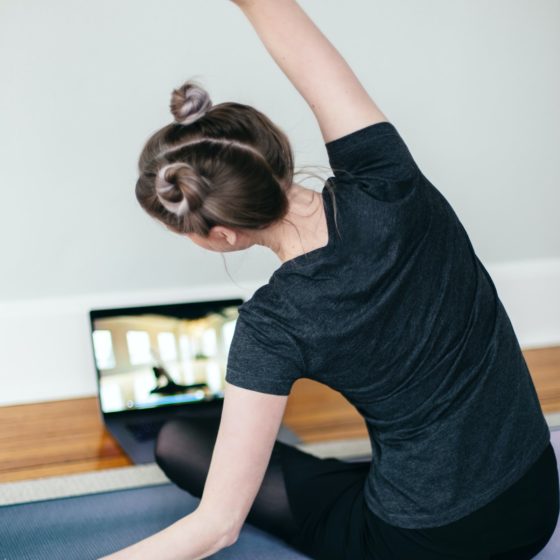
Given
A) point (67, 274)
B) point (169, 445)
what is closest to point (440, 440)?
point (169, 445)

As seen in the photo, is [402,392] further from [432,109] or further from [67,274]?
[432,109]

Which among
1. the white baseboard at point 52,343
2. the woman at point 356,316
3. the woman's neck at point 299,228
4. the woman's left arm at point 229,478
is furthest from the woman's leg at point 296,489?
the white baseboard at point 52,343

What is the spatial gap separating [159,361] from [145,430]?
0.20 metres

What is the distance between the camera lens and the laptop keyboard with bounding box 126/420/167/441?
2070 millimetres

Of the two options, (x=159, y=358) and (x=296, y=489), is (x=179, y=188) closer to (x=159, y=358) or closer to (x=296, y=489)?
(x=296, y=489)

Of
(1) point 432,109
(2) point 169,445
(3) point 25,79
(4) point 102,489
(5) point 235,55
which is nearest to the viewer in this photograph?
(2) point 169,445

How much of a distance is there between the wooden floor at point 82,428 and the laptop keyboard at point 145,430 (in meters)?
0.06

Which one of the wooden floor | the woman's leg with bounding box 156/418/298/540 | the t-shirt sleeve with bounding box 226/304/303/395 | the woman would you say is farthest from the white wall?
the t-shirt sleeve with bounding box 226/304/303/395

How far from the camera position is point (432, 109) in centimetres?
260

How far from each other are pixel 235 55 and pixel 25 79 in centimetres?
59

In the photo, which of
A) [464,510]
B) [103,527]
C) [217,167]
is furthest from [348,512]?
[217,167]

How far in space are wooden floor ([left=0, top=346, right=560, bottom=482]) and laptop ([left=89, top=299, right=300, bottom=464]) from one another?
7cm

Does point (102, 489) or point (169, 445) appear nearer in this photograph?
point (169, 445)

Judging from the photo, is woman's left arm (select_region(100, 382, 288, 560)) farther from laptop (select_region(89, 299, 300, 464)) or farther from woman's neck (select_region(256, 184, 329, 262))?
laptop (select_region(89, 299, 300, 464))
